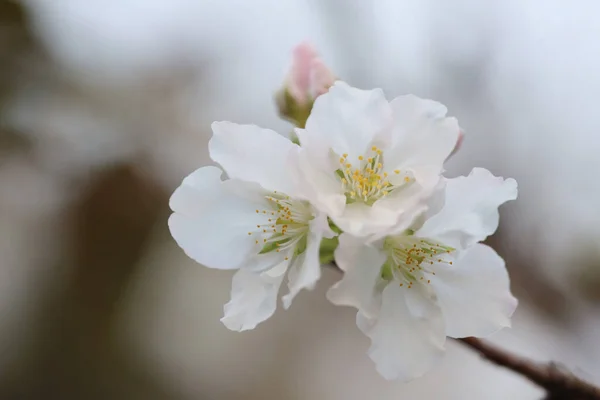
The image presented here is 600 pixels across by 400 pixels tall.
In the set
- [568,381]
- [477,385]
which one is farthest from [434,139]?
[477,385]

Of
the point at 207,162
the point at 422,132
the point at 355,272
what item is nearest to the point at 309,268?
the point at 355,272

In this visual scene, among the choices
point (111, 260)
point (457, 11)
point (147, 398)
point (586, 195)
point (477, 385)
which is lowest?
point (147, 398)

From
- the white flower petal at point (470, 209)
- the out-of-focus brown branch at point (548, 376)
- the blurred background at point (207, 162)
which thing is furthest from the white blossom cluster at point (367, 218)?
the blurred background at point (207, 162)

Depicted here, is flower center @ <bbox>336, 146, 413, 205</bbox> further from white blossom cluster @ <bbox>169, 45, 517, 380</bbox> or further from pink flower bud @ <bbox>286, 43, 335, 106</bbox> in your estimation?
pink flower bud @ <bbox>286, 43, 335, 106</bbox>

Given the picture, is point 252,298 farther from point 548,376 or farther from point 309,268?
point 548,376

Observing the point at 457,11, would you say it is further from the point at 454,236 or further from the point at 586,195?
the point at 454,236

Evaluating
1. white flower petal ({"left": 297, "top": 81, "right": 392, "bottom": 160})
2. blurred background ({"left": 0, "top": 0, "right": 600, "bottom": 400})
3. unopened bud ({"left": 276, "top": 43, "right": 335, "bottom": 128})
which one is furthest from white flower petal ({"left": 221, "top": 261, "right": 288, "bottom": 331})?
blurred background ({"left": 0, "top": 0, "right": 600, "bottom": 400})
